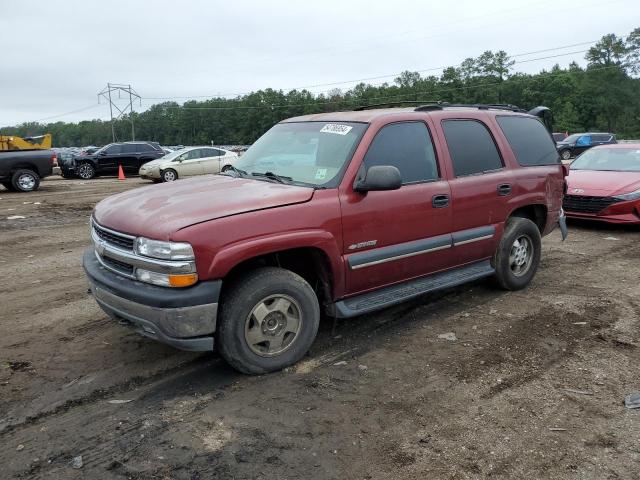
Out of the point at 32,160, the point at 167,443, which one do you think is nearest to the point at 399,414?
the point at 167,443

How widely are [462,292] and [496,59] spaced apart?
289ft

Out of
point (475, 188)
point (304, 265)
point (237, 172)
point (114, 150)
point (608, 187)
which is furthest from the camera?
point (114, 150)

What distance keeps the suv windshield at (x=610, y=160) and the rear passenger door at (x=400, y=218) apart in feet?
21.9

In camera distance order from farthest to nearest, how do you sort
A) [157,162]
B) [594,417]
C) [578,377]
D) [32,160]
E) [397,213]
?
[157,162], [32,160], [397,213], [578,377], [594,417]

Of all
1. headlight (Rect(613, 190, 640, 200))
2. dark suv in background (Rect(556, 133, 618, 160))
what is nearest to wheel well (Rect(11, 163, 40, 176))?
headlight (Rect(613, 190, 640, 200))

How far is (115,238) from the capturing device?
377 cm

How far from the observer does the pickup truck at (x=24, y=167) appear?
16266mm

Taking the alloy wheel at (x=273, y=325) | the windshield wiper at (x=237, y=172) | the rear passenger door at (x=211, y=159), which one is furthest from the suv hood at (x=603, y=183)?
the rear passenger door at (x=211, y=159)

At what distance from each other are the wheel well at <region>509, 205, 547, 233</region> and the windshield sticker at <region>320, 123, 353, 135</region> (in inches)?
91.8

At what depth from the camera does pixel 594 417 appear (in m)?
3.29

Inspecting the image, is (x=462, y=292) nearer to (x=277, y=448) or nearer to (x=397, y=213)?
(x=397, y=213)

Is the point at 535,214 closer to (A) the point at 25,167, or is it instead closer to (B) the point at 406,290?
(B) the point at 406,290

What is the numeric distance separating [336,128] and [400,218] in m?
0.95

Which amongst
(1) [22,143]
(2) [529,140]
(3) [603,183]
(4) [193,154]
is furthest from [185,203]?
(1) [22,143]
